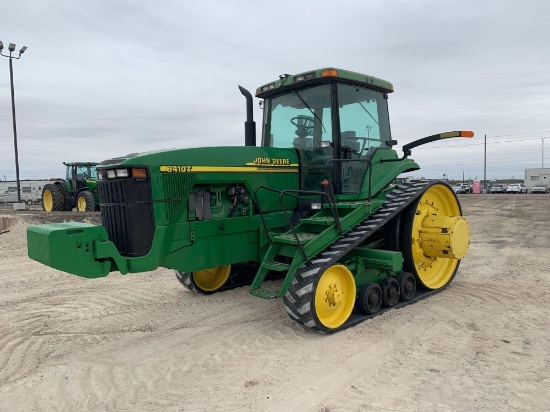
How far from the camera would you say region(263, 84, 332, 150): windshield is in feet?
18.5

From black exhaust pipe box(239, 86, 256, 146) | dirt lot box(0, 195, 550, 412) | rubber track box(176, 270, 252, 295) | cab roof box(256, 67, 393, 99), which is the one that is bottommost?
dirt lot box(0, 195, 550, 412)

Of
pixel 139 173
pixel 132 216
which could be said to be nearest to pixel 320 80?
pixel 139 173

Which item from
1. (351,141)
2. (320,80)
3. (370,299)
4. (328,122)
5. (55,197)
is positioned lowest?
(370,299)

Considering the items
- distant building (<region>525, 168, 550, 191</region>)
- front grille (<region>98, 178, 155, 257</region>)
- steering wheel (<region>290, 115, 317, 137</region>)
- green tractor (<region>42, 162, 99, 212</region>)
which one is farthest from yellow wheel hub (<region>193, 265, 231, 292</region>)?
distant building (<region>525, 168, 550, 191</region>)

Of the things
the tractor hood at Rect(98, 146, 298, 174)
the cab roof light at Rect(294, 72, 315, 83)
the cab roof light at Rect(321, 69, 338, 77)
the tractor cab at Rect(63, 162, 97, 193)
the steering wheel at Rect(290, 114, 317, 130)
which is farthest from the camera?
→ the tractor cab at Rect(63, 162, 97, 193)

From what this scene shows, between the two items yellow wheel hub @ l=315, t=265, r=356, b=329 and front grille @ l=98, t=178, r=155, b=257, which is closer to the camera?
front grille @ l=98, t=178, r=155, b=257

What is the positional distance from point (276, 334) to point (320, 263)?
2.91 feet

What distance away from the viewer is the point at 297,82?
5711 millimetres

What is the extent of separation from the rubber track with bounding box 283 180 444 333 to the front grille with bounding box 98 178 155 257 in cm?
155

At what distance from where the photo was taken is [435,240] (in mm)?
5969

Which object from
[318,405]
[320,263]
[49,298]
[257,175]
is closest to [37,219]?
[49,298]

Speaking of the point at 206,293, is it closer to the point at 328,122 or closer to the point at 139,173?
the point at 139,173

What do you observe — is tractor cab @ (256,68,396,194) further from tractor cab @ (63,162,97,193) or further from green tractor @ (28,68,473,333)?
tractor cab @ (63,162,97,193)

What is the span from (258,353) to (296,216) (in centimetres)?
205
